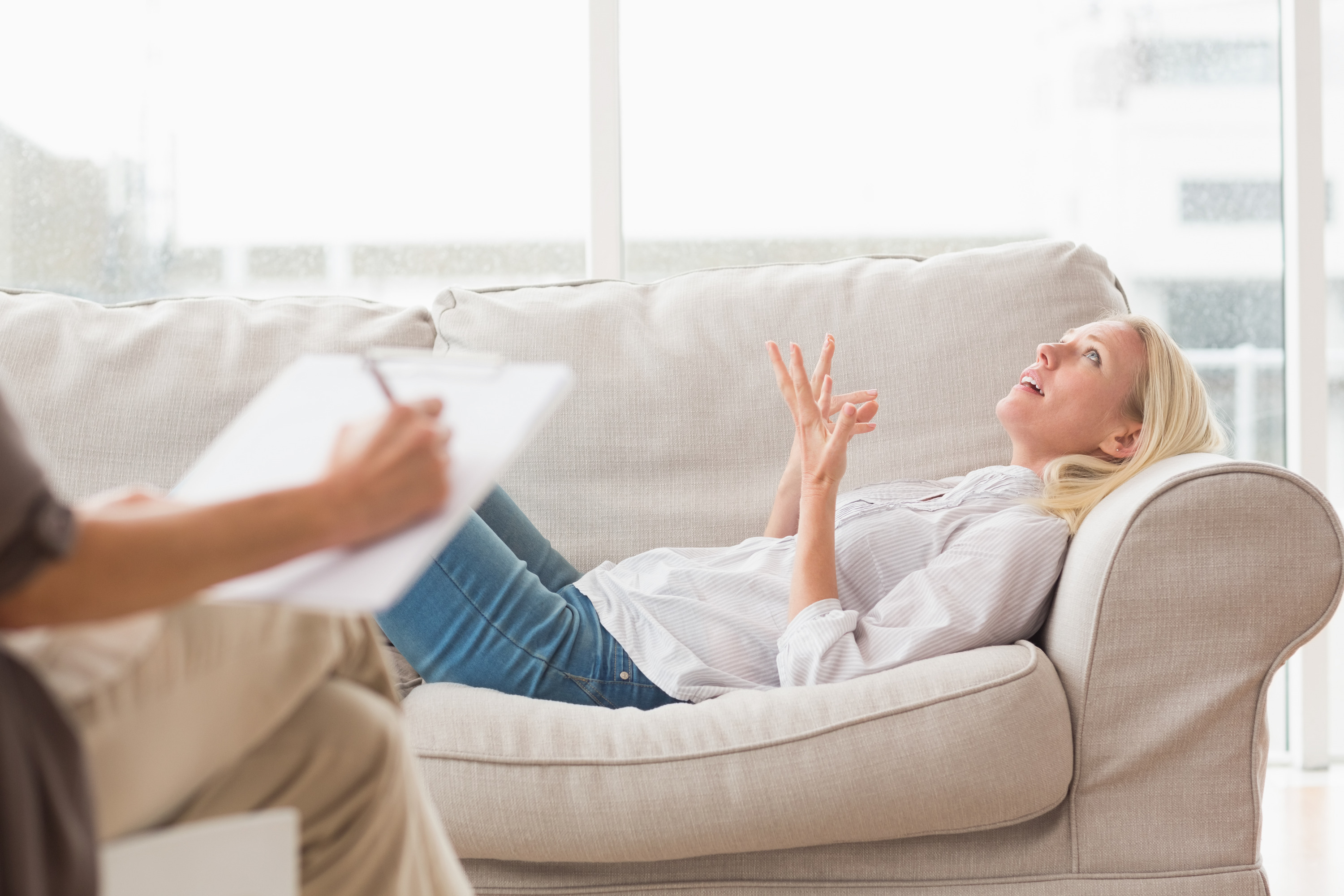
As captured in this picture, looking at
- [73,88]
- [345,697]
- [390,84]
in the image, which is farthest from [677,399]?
[73,88]

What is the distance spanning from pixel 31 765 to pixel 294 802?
0.66ft

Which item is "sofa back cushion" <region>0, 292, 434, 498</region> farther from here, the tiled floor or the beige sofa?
the tiled floor

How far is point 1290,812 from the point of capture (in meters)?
2.13

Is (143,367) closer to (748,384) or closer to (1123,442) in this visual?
(748,384)

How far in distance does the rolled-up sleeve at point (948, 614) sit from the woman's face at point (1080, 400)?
226mm

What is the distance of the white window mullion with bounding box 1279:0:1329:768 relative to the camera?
7.90 feet

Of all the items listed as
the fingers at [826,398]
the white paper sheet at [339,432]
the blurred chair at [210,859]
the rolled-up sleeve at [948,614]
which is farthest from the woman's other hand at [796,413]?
the blurred chair at [210,859]

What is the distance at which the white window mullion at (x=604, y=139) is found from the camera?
2.43 metres

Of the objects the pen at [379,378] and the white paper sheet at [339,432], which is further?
the pen at [379,378]

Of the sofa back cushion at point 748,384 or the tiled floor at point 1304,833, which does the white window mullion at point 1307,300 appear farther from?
the sofa back cushion at point 748,384

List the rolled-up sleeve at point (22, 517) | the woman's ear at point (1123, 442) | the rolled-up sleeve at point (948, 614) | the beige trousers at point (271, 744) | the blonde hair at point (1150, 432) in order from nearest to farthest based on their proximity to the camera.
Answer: the rolled-up sleeve at point (22, 517)
the beige trousers at point (271, 744)
the rolled-up sleeve at point (948, 614)
the blonde hair at point (1150, 432)
the woman's ear at point (1123, 442)

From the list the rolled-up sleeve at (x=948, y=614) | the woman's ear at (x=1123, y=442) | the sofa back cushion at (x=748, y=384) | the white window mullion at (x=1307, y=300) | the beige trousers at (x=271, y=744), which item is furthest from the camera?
the white window mullion at (x=1307, y=300)

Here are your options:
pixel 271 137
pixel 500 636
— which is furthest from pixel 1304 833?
pixel 271 137

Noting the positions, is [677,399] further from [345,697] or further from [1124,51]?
[1124,51]
